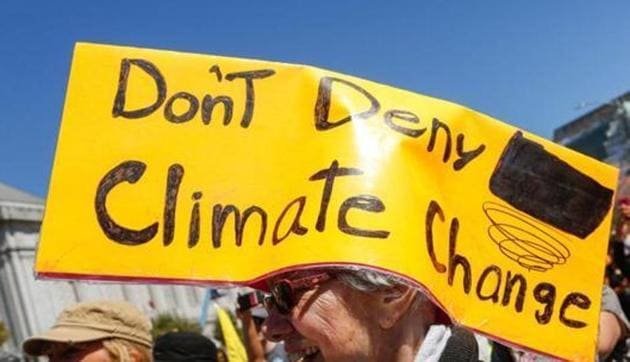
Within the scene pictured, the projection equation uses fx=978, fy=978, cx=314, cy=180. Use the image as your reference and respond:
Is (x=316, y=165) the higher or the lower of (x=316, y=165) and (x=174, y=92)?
the lower

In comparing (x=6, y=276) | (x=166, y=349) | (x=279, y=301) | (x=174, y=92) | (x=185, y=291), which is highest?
(x=174, y=92)

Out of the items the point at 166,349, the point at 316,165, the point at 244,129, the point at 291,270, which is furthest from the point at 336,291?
the point at 166,349

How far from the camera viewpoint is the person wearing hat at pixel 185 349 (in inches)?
162

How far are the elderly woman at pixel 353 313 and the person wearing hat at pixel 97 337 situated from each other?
4.81ft

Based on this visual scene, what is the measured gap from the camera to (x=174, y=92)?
6.48 feet

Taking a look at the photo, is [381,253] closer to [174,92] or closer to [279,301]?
[279,301]

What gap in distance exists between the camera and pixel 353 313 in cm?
192

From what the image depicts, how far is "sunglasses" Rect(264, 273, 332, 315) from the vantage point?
1927 millimetres

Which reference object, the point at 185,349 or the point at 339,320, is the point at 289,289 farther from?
the point at 185,349

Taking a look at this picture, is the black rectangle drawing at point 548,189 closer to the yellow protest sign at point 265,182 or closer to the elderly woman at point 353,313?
the yellow protest sign at point 265,182

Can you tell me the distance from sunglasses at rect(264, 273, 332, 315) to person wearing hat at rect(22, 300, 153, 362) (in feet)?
4.78

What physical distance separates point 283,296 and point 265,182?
9.1 inches

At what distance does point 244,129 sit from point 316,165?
17 cm

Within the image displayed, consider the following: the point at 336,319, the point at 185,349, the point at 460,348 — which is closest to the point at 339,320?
the point at 336,319
